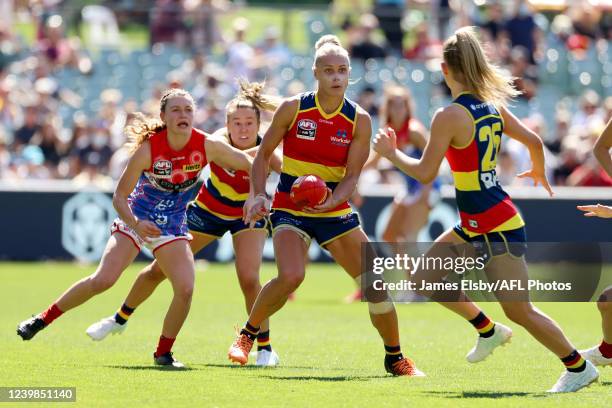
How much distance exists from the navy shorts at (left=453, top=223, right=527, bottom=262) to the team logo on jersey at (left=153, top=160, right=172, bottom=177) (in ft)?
8.31

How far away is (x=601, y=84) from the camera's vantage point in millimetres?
24203

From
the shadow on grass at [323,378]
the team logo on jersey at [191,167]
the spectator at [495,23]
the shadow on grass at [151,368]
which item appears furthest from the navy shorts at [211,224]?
the spectator at [495,23]

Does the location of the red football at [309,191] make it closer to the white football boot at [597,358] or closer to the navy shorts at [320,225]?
the navy shorts at [320,225]

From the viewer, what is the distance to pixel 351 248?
8773mm

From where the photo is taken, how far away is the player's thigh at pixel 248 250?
9867 mm

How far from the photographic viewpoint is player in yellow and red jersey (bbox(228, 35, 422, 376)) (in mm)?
8664

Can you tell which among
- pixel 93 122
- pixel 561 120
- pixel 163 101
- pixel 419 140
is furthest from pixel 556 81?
pixel 163 101

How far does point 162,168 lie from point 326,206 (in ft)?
4.92

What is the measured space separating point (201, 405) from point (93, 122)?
14868mm

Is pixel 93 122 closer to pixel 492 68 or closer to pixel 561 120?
pixel 561 120

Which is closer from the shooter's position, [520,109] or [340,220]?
[340,220]

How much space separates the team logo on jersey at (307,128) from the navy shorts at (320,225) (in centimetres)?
58

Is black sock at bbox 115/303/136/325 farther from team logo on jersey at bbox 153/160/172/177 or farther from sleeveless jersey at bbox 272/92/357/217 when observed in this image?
sleeveless jersey at bbox 272/92/357/217

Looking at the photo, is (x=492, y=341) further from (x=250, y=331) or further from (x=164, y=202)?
(x=164, y=202)
